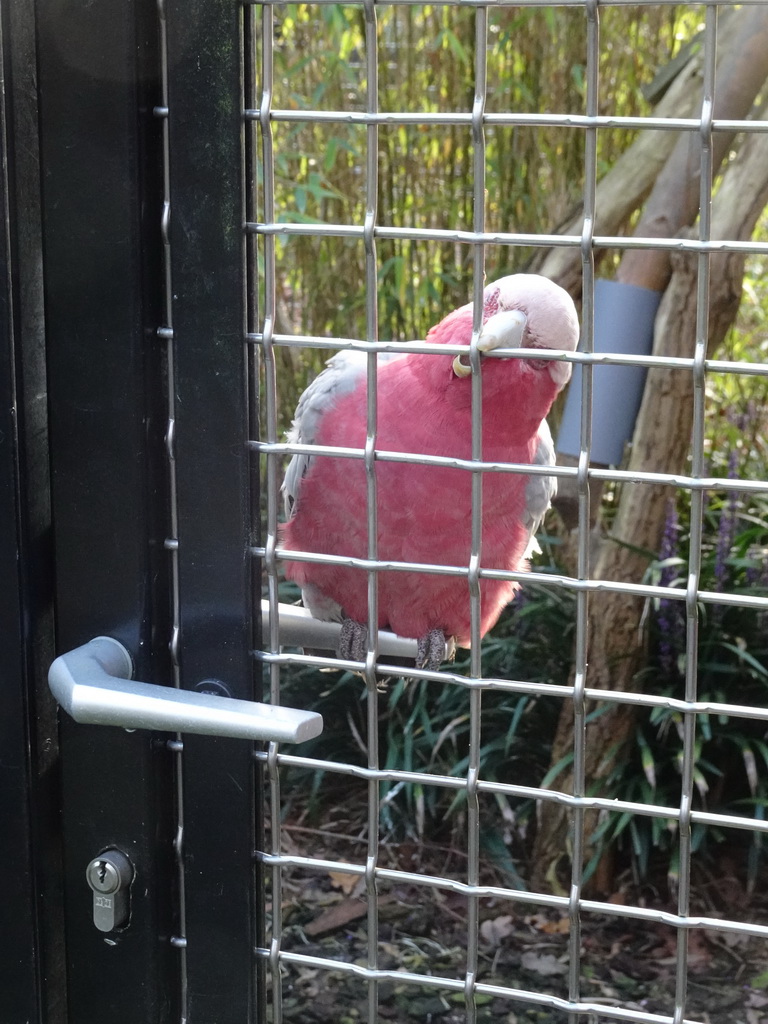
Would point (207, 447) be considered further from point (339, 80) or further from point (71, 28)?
point (339, 80)

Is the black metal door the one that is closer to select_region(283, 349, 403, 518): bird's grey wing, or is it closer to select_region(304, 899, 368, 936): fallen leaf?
select_region(283, 349, 403, 518): bird's grey wing

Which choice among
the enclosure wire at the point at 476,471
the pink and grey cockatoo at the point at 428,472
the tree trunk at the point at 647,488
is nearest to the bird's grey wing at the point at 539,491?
the pink and grey cockatoo at the point at 428,472

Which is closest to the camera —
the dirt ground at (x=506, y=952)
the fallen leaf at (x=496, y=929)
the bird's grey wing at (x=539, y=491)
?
the bird's grey wing at (x=539, y=491)

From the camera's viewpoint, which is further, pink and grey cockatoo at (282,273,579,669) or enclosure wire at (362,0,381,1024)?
pink and grey cockatoo at (282,273,579,669)

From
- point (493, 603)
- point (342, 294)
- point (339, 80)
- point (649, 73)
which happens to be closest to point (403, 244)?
point (342, 294)

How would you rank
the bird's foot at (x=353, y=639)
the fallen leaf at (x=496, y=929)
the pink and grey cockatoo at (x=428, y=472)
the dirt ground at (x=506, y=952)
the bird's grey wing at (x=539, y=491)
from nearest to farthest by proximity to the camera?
the pink and grey cockatoo at (x=428, y=472)
the bird's foot at (x=353, y=639)
the bird's grey wing at (x=539, y=491)
the dirt ground at (x=506, y=952)
the fallen leaf at (x=496, y=929)

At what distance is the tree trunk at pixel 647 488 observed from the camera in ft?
5.84

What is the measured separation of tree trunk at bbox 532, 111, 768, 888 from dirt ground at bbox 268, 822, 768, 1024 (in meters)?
0.15

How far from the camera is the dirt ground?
1689mm

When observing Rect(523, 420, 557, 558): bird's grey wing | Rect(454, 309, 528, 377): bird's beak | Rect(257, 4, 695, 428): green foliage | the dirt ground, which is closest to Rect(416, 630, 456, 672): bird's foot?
Rect(523, 420, 557, 558): bird's grey wing

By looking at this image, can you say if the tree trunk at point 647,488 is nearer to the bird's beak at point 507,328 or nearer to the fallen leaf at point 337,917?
the fallen leaf at point 337,917

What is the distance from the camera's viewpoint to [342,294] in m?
2.63

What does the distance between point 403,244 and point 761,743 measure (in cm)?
130

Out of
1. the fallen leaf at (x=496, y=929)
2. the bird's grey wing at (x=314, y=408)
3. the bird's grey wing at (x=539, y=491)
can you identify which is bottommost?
the fallen leaf at (x=496, y=929)
